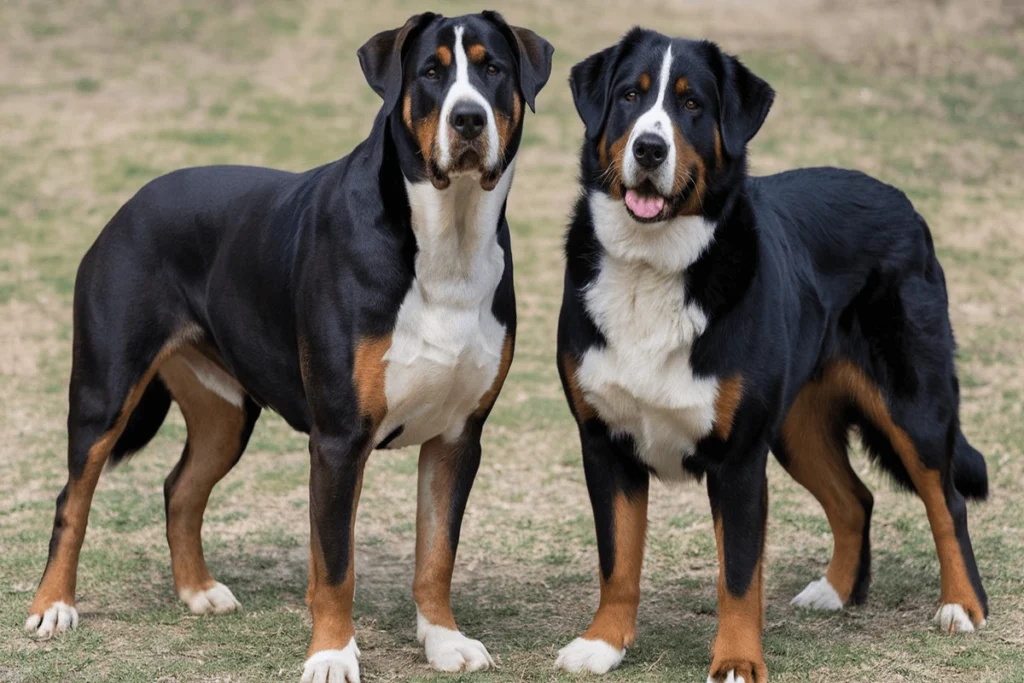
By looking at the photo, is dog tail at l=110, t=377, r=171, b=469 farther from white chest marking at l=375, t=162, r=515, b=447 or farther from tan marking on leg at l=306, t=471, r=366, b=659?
white chest marking at l=375, t=162, r=515, b=447

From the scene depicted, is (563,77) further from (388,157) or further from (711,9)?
(388,157)

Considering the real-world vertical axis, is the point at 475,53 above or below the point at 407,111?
above

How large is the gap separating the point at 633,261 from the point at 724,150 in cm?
49

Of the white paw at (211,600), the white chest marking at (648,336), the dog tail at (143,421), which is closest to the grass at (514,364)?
the white paw at (211,600)

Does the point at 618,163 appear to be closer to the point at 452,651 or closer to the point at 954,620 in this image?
the point at 452,651

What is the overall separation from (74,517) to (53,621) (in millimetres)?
408

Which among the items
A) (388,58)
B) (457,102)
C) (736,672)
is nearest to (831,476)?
(736,672)

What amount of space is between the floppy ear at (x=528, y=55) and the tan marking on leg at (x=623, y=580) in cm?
147

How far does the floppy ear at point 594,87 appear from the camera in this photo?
15.4 feet

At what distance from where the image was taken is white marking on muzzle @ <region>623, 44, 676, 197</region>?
14.4ft

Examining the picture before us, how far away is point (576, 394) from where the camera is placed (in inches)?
188

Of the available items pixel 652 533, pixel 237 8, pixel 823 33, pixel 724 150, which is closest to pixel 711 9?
pixel 823 33

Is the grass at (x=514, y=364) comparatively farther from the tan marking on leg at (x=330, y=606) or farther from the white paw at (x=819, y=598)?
the tan marking on leg at (x=330, y=606)

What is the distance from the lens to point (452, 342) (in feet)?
15.1
